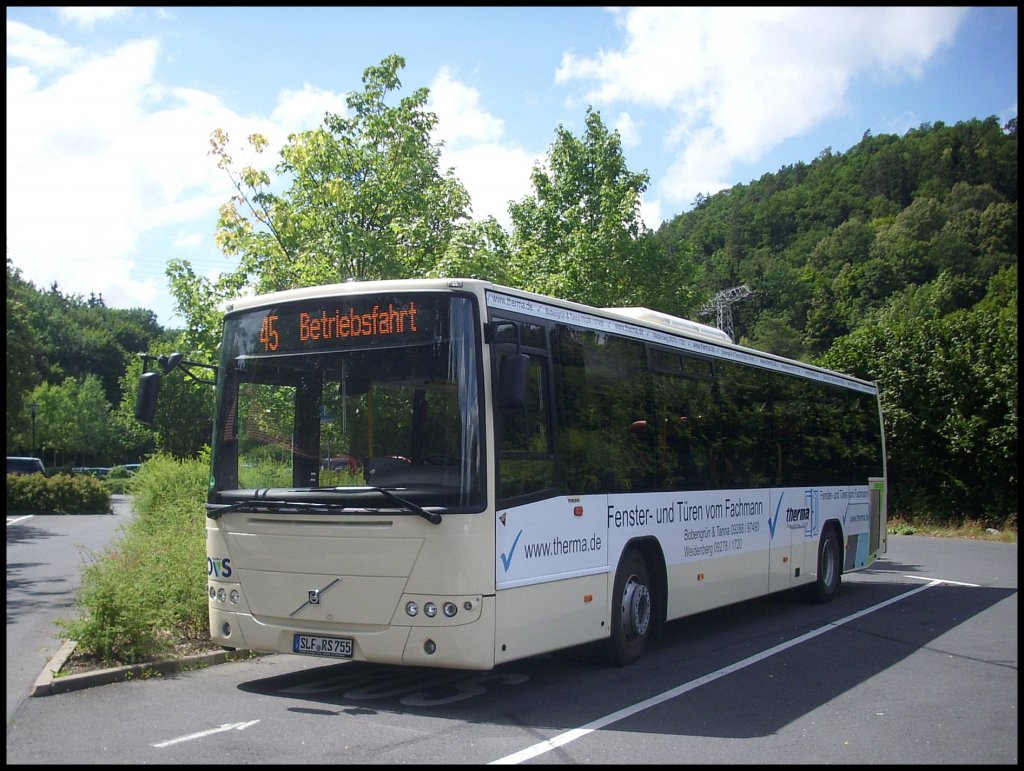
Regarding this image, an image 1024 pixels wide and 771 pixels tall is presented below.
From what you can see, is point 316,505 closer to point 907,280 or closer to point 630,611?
point 630,611

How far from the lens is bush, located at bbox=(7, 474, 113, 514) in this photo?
35.1m

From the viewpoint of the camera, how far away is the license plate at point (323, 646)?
7.71m

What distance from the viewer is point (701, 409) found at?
442 inches

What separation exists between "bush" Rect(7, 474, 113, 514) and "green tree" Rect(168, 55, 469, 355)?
21.6 meters

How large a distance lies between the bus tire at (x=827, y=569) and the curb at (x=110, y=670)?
8.35 m

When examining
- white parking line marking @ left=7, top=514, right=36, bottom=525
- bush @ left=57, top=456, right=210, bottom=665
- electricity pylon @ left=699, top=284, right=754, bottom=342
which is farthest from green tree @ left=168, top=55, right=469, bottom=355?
electricity pylon @ left=699, top=284, right=754, bottom=342

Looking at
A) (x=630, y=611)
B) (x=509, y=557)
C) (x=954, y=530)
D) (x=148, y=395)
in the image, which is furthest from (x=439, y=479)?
(x=954, y=530)

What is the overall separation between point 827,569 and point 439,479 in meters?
9.16

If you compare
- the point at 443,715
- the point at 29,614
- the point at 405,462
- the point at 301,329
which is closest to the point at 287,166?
the point at 29,614

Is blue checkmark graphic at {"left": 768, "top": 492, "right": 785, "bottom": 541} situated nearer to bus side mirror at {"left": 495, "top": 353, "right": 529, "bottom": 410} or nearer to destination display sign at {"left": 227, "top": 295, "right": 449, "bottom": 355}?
bus side mirror at {"left": 495, "top": 353, "right": 529, "bottom": 410}

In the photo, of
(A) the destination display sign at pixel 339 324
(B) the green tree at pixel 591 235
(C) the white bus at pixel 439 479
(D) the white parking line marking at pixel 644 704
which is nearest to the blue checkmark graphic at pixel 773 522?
(D) the white parking line marking at pixel 644 704

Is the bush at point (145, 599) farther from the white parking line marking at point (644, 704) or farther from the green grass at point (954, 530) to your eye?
the green grass at point (954, 530)

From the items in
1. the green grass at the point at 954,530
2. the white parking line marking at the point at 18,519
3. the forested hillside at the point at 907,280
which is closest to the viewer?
the green grass at the point at 954,530

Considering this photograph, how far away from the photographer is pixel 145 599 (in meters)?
9.27
